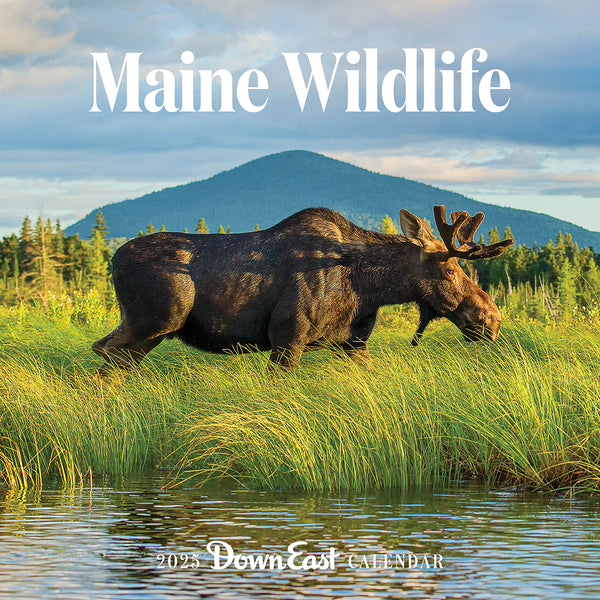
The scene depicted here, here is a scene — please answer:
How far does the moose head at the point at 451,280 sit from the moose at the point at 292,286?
0.01 meters

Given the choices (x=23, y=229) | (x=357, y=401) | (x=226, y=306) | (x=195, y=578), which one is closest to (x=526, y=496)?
(x=357, y=401)

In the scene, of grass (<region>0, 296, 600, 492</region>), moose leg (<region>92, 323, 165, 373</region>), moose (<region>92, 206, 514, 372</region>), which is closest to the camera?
grass (<region>0, 296, 600, 492</region>)

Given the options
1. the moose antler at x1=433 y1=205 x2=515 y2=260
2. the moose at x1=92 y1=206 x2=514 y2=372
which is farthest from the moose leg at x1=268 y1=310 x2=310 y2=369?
the moose antler at x1=433 y1=205 x2=515 y2=260

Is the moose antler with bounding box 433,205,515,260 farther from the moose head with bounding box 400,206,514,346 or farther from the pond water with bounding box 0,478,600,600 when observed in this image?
the pond water with bounding box 0,478,600,600

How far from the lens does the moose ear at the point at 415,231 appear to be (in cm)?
1231

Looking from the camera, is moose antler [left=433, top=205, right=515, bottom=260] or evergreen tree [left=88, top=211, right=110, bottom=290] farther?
evergreen tree [left=88, top=211, right=110, bottom=290]

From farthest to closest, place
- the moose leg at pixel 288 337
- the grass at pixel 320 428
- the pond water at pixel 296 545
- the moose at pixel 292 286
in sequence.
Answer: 1. the moose at pixel 292 286
2. the moose leg at pixel 288 337
3. the grass at pixel 320 428
4. the pond water at pixel 296 545

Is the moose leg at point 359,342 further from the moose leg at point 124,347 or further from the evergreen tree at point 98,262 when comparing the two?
the evergreen tree at point 98,262

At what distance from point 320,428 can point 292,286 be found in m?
3.43

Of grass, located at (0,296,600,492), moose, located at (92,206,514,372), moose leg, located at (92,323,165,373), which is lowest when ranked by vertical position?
grass, located at (0,296,600,492)

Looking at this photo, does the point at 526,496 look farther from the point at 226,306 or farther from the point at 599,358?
the point at 226,306

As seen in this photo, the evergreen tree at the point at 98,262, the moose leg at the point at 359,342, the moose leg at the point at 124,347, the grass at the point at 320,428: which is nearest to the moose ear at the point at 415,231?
the moose leg at the point at 359,342

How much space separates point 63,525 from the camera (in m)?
6.80

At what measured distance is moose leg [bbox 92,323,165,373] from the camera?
1254cm
